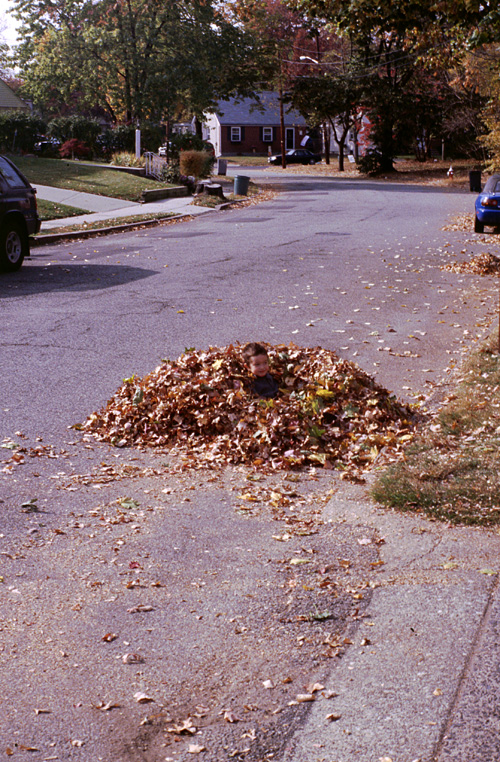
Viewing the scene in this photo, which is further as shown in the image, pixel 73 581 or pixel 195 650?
pixel 73 581

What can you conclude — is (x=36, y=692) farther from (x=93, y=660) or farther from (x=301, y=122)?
(x=301, y=122)

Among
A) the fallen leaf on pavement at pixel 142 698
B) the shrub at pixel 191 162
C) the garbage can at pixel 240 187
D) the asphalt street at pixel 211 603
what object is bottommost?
the fallen leaf on pavement at pixel 142 698

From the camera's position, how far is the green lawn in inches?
1132

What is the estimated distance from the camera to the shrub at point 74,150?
3906 cm

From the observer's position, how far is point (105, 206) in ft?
85.3

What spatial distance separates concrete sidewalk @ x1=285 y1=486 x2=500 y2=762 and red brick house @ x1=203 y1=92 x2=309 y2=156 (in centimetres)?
8561

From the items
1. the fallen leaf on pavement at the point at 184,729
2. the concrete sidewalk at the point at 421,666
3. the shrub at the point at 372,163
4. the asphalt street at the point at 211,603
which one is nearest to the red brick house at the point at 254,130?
the shrub at the point at 372,163

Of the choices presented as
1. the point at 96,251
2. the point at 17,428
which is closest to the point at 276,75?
the point at 96,251

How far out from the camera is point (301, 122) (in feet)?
285

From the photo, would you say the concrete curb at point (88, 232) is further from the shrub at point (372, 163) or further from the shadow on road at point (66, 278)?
the shrub at point (372, 163)

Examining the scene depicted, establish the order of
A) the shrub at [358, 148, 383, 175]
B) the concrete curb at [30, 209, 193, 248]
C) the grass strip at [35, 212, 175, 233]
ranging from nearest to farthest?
the concrete curb at [30, 209, 193, 248] → the grass strip at [35, 212, 175, 233] → the shrub at [358, 148, 383, 175]

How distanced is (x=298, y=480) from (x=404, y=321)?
19.0ft

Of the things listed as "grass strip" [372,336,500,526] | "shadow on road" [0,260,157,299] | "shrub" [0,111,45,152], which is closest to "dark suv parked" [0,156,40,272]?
"shadow on road" [0,260,157,299]

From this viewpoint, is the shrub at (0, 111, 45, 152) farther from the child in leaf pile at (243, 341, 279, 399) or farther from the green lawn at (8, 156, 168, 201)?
the child in leaf pile at (243, 341, 279, 399)
